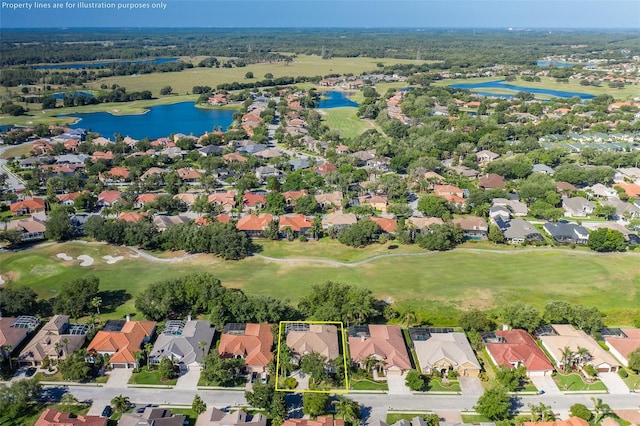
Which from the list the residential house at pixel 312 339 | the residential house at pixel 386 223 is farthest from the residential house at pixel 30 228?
the residential house at pixel 386 223

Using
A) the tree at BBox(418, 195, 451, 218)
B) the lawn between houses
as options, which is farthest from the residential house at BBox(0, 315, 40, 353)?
the tree at BBox(418, 195, 451, 218)

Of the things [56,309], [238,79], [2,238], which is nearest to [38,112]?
[238,79]

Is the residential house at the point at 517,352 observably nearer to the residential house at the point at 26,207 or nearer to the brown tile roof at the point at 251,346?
the brown tile roof at the point at 251,346

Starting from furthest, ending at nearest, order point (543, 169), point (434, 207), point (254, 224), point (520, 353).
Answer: point (543, 169) < point (434, 207) < point (254, 224) < point (520, 353)

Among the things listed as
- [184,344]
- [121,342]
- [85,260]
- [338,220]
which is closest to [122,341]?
[121,342]

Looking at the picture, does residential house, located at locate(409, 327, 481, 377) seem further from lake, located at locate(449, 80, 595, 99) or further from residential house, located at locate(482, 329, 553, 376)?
lake, located at locate(449, 80, 595, 99)

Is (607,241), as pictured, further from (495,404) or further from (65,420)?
(65,420)
